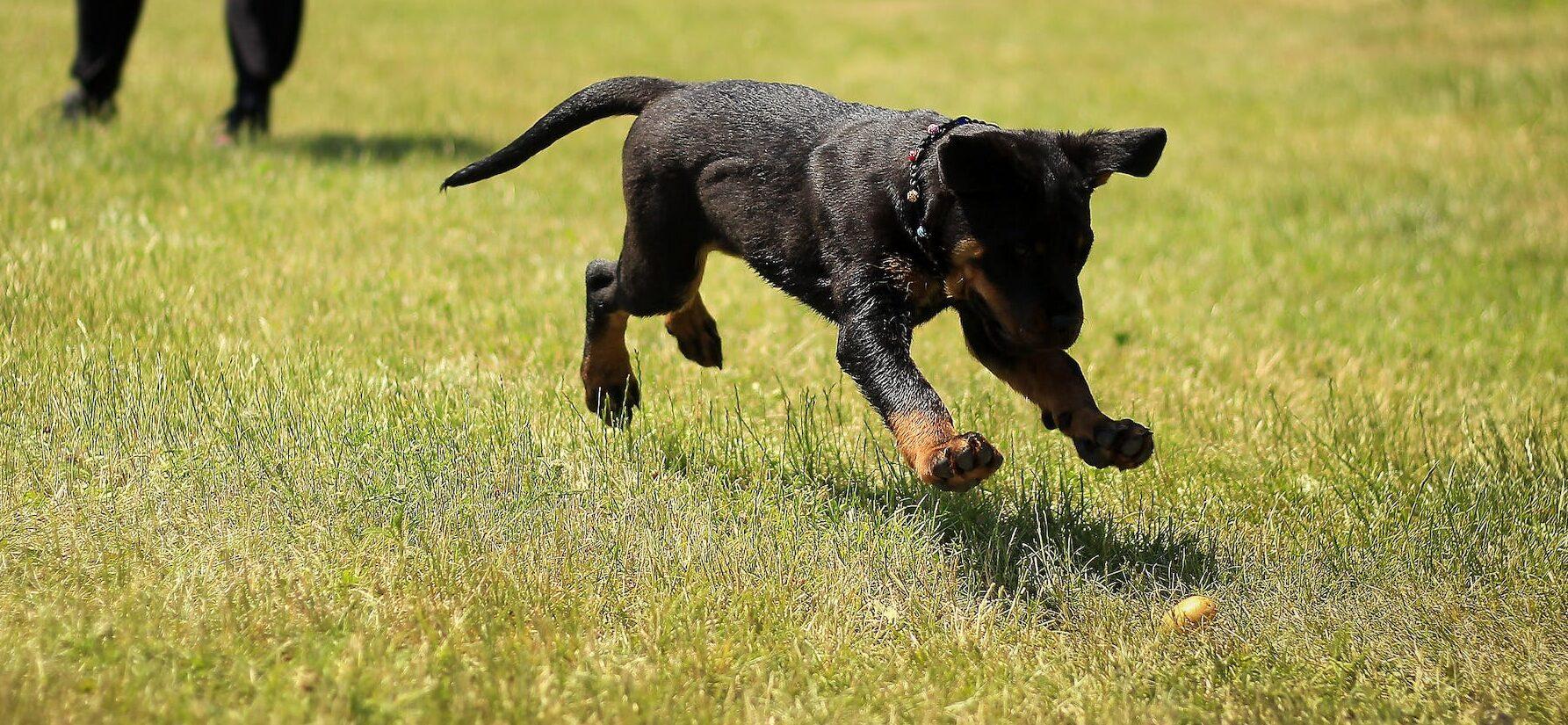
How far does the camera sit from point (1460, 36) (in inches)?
572

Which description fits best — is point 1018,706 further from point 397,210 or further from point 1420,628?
point 397,210

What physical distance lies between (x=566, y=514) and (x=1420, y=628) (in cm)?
213

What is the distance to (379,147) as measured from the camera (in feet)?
29.9

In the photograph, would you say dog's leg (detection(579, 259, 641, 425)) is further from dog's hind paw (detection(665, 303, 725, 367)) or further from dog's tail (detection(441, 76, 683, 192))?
dog's tail (detection(441, 76, 683, 192))

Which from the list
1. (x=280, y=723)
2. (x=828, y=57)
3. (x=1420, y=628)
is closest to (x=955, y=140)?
(x=1420, y=628)

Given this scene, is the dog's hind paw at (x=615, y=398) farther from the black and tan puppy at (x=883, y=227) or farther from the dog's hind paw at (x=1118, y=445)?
the dog's hind paw at (x=1118, y=445)

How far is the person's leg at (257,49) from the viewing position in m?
8.59

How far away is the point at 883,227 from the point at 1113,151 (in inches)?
24.6

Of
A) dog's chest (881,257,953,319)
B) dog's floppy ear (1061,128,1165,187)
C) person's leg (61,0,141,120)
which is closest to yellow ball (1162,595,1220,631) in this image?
dog's chest (881,257,953,319)

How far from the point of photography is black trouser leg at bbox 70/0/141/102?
8.70 meters

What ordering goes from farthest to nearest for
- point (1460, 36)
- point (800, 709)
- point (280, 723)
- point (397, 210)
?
point (1460, 36) → point (397, 210) → point (800, 709) → point (280, 723)

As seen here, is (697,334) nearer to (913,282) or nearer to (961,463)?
(913,282)

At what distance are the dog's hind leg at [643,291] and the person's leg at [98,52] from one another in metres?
5.76

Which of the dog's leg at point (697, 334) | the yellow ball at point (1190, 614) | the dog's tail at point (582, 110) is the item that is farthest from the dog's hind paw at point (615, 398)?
the yellow ball at point (1190, 614)
